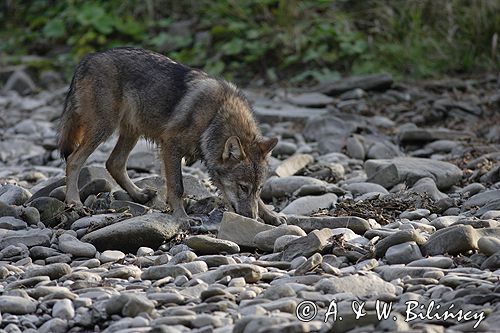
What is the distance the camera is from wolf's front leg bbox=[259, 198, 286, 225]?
7507 millimetres

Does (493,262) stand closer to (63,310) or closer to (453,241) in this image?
(453,241)

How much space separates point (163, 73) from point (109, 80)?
50cm

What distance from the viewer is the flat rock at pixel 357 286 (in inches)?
204

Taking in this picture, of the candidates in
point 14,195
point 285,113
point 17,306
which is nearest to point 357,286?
point 17,306

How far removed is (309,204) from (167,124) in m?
1.44

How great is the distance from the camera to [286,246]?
20.3ft

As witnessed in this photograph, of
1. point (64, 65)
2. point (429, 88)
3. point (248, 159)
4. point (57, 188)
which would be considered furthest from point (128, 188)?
point (64, 65)

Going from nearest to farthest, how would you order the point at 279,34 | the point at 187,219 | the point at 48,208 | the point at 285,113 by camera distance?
1. the point at 187,219
2. the point at 48,208
3. the point at 285,113
4. the point at 279,34

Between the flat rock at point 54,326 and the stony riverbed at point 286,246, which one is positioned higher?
the flat rock at point 54,326

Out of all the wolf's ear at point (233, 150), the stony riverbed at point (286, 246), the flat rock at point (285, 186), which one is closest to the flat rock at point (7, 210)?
the stony riverbed at point (286, 246)

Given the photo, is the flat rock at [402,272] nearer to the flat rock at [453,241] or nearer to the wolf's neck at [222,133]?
the flat rock at [453,241]

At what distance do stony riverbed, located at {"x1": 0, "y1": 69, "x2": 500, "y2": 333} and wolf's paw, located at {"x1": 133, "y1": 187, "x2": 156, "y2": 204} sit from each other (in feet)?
0.47

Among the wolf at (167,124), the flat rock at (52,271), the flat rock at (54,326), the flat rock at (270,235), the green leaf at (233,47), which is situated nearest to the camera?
the flat rock at (54,326)

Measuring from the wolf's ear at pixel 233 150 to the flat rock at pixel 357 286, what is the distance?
8.33ft
